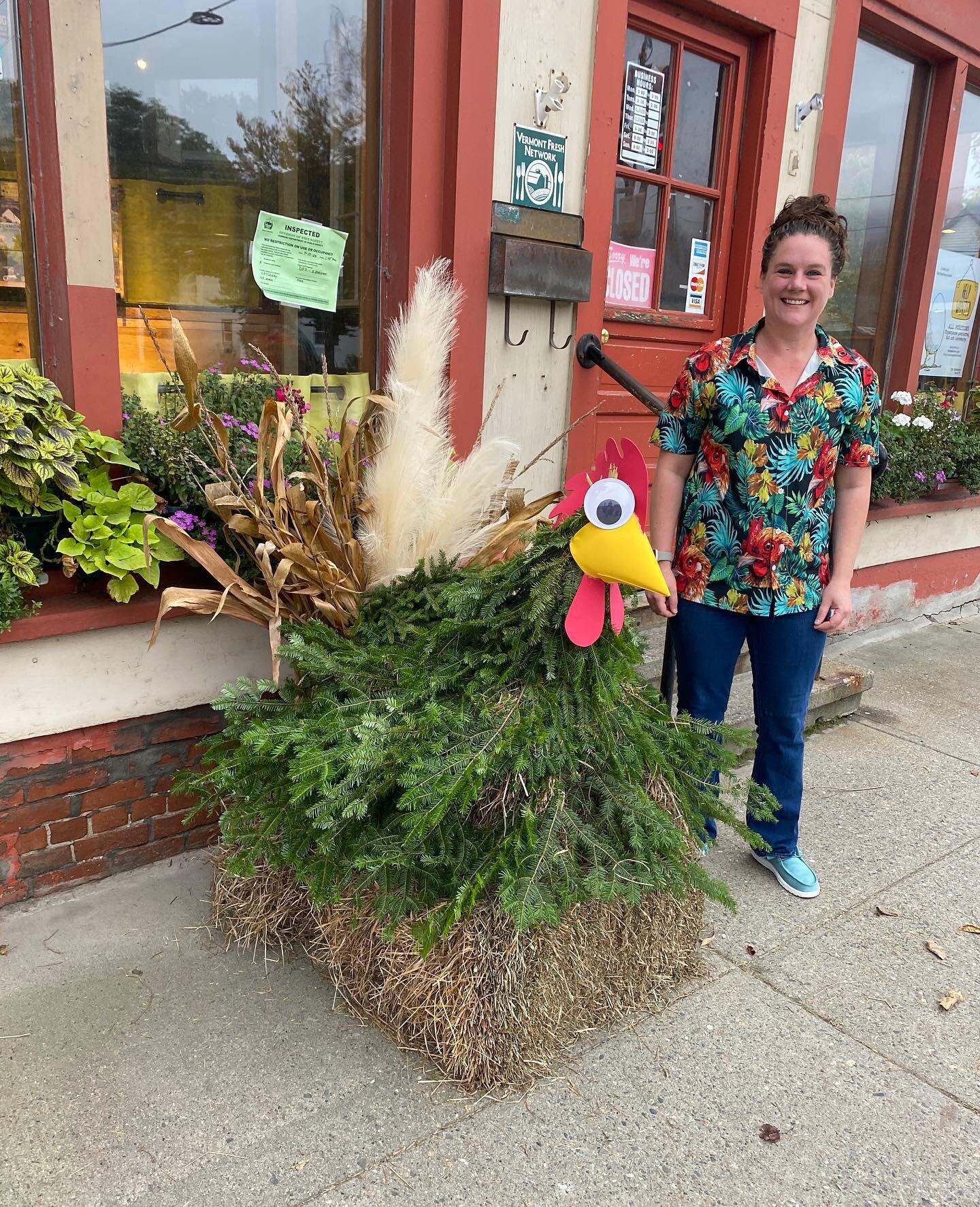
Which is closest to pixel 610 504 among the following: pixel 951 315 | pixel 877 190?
pixel 877 190

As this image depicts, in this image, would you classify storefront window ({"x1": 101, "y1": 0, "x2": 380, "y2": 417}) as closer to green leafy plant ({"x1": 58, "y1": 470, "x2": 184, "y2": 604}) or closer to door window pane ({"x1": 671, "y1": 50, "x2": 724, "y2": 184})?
green leafy plant ({"x1": 58, "y1": 470, "x2": 184, "y2": 604})

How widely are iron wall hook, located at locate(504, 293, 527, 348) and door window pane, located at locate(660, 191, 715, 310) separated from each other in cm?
106

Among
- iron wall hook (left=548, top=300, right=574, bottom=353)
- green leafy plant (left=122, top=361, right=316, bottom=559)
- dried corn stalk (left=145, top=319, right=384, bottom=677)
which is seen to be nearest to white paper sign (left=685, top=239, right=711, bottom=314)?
iron wall hook (left=548, top=300, right=574, bottom=353)

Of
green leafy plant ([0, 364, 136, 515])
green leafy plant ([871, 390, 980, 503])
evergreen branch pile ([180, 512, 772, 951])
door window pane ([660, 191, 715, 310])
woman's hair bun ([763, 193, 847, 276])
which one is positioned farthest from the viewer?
green leafy plant ([871, 390, 980, 503])

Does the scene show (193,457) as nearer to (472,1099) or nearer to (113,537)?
(113,537)

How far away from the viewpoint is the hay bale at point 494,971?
74.9 inches

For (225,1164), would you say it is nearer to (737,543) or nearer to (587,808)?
(587,808)

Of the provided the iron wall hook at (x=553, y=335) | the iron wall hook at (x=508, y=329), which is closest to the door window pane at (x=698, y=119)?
the iron wall hook at (x=553, y=335)

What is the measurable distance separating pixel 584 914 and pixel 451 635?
0.69m

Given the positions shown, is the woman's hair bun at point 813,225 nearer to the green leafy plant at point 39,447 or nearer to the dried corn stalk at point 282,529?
the dried corn stalk at point 282,529

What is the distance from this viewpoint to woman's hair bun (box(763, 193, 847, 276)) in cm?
228

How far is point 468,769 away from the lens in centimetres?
180

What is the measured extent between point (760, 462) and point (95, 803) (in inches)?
81.3

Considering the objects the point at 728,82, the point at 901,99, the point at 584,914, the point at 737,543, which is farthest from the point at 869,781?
the point at 901,99
